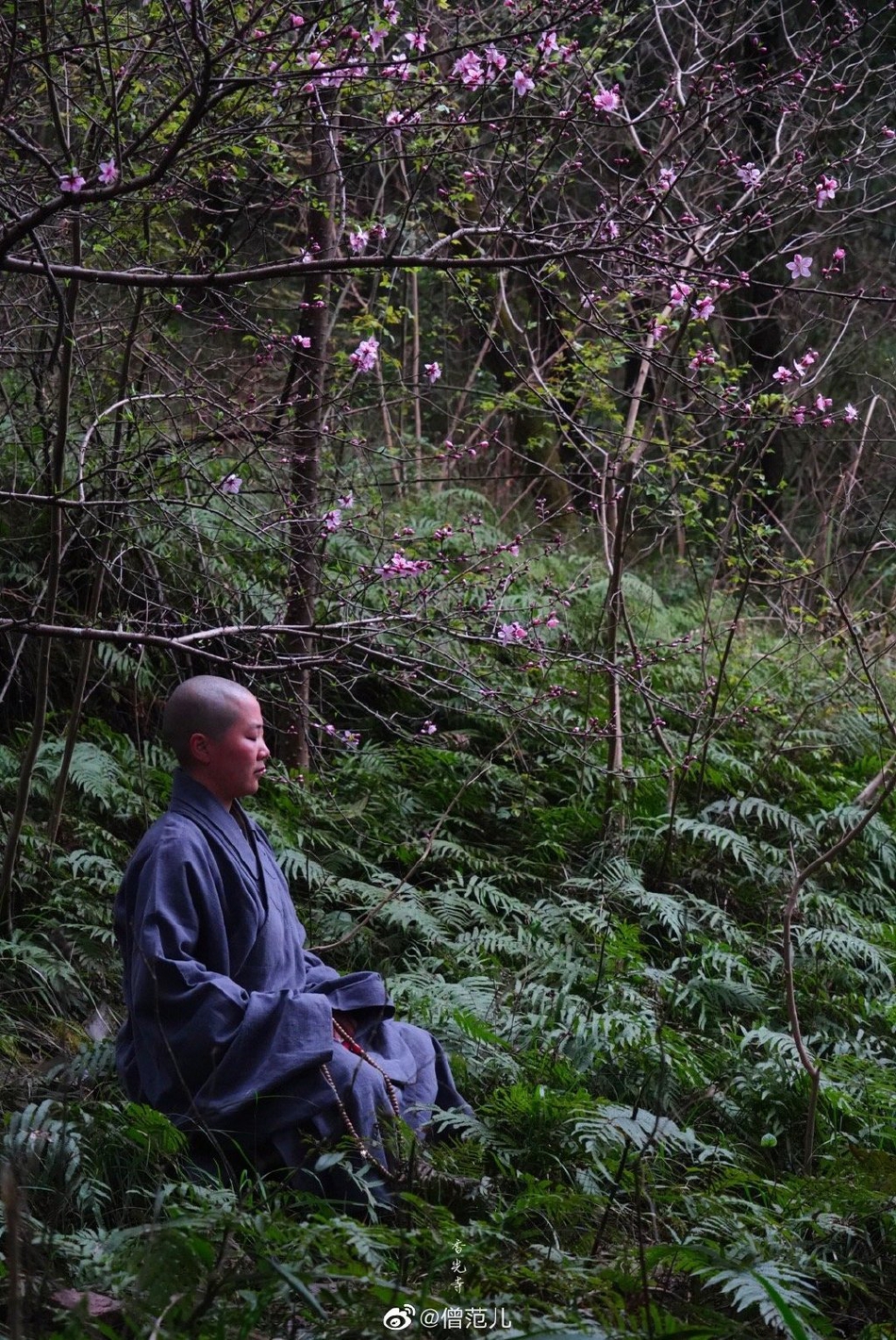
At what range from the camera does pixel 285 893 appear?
12.6 feet

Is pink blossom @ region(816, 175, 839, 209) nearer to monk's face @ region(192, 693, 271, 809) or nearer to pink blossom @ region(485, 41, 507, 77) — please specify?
pink blossom @ region(485, 41, 507, 77)

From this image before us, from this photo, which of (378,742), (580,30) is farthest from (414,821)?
(580,30)

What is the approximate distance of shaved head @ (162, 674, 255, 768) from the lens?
3652 mm

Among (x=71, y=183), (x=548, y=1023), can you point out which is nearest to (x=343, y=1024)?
(x=548, y=1023)

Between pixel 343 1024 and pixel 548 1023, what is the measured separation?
116 cm

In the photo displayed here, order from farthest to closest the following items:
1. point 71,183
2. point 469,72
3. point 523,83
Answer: point 469,72 → point 523,83 → point 71,183

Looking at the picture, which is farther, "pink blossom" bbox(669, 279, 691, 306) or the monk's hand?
Answer: "pink blossom" bbox(669, 279, 691, 306)

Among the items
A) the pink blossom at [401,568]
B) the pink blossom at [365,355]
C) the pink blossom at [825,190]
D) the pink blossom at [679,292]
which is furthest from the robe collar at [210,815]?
the pink blossom at [825,190]

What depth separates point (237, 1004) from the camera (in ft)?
10.9

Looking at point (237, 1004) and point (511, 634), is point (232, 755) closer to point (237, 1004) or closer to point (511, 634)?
point (237, 1004)

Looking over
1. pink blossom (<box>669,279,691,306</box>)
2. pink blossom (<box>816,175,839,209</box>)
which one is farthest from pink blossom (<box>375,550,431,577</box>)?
pink blossom (<box>816,175,839,209</box>)

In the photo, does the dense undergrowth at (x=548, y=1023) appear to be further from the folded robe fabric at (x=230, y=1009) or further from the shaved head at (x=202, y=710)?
the shaved head at (x=202, y=710)

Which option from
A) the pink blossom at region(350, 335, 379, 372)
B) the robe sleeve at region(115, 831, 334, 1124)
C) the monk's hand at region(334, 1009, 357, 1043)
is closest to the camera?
the robe sleeve at region(115, 831, 334, 1124)

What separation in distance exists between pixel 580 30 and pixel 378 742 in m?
6.12
